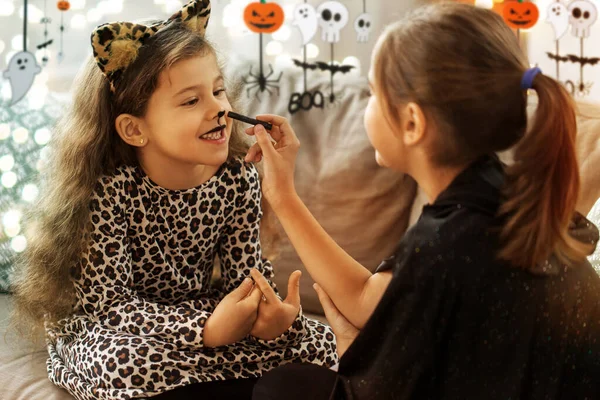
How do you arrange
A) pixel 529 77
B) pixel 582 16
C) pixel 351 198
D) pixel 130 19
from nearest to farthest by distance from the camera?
pixel 529 77
pixel 351 198
pixel 582 16
pixel 130 19

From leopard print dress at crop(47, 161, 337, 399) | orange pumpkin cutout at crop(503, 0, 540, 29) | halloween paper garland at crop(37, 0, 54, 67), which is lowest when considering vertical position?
leopard print dress at crop(47, 161, 337, 399)

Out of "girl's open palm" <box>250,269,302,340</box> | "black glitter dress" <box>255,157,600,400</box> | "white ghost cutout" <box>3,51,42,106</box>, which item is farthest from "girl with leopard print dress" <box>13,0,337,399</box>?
"white ghost cutout" <box>3,51,42,106</box>

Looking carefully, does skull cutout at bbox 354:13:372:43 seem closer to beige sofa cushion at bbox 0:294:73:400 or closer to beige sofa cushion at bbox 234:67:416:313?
beige sofa cushion at bbox 234:67:416:313

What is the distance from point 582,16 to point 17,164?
Result: 1.43 m

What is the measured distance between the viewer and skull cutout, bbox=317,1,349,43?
2002 millimetres

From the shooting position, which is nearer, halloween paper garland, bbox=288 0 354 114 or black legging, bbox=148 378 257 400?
black legging, bbox=148 378 257 400

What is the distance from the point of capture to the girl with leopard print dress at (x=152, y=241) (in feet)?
4.20

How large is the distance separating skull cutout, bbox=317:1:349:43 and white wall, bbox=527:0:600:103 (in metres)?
0.49

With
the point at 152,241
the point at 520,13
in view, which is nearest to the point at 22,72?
the point at 152,241

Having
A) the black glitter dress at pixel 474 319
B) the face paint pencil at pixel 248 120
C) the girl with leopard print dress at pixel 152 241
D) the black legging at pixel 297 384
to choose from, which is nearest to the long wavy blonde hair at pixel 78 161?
the girl with leopard print dress at pixel 152 241

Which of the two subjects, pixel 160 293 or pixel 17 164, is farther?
pixel 17 164

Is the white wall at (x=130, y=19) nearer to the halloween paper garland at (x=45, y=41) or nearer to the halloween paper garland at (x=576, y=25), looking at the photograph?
the halloween paper garland at (x=45, y=41)

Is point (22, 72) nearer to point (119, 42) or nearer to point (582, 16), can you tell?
point (119, 42)

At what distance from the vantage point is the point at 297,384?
1.05 meters
